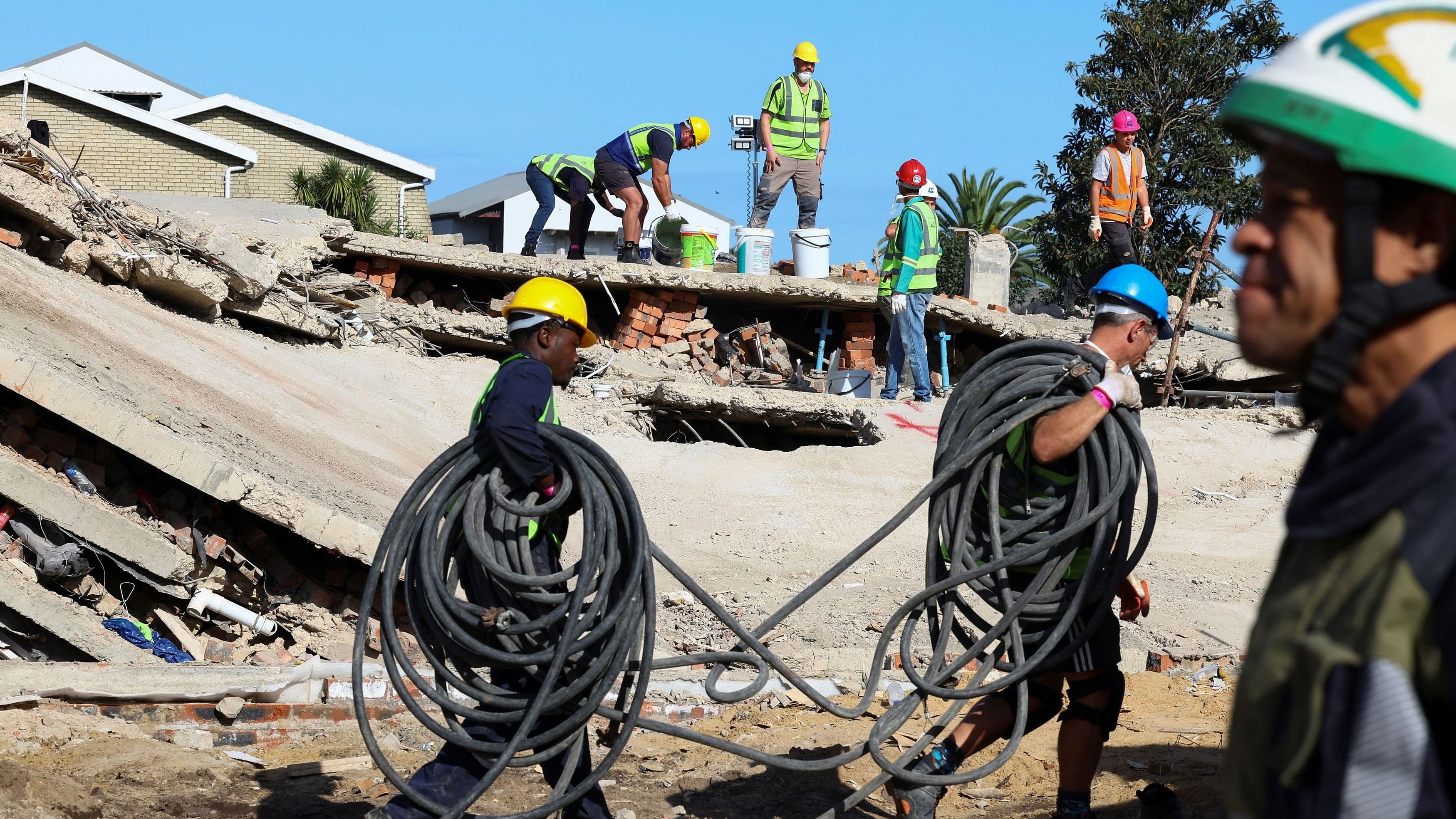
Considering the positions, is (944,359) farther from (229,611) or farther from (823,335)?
(229,611)

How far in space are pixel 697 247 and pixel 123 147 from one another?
18.8 metres

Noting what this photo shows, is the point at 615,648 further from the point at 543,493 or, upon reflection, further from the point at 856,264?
the point at 856,264

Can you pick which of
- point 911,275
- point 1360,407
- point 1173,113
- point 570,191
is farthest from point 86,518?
point 1173,113

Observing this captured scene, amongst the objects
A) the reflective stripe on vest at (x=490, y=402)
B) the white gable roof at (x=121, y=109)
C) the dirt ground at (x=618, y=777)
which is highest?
the white gable roof at (x=121, y=109)

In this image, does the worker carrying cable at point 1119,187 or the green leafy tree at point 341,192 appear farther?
the green leafy tree at point 341,192

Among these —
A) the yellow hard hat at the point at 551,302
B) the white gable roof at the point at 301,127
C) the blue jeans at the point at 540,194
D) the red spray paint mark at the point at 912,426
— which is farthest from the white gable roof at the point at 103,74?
the yellow hard hat at the point at 551,302

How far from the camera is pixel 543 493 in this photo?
3908 mm

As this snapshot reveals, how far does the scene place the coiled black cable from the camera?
376 centimetres

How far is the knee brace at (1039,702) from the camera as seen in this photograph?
4.20 meters

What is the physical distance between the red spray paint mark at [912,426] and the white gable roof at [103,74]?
1101 inches

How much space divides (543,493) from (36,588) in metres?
2.98

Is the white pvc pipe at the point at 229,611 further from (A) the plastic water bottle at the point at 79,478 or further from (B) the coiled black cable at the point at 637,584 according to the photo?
(B) the coiled black cable at the point at 637,584

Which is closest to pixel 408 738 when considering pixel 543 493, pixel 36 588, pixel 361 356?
pixel 36 588

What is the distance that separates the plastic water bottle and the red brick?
8cm
